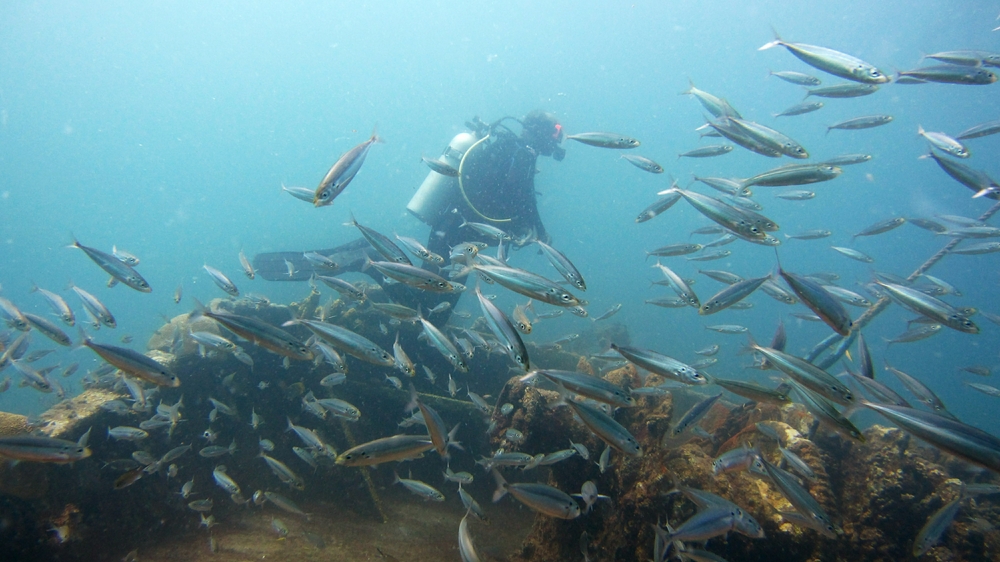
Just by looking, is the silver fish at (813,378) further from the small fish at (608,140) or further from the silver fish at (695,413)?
the small fish at (608,140)

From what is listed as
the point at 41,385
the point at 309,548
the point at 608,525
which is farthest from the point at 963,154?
the point at 41,385

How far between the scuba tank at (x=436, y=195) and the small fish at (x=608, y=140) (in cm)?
566

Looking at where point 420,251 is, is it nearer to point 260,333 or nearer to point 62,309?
point 260,333

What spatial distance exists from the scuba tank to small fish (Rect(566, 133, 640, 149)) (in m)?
5.66

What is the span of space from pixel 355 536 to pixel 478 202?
719 cm

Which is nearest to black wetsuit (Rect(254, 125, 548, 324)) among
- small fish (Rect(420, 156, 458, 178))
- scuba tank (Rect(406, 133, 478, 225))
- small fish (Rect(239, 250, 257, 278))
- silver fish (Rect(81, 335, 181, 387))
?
scuba tank (Rect(406, 133, 478, 225))

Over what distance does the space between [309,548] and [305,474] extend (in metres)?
1.73

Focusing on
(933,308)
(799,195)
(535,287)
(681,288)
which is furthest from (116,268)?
(799,195)

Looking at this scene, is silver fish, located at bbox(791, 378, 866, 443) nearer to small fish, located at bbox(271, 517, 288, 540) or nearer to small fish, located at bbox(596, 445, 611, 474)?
small fish, located at bbox(596, 445, 611, 474)

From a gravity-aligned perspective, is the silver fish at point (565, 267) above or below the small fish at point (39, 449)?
above

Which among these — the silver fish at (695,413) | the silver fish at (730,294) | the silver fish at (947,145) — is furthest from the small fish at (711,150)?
the silver fish at (695,413)

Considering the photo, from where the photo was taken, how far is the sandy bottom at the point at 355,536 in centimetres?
473

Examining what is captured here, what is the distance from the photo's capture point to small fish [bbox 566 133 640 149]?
17.4ft

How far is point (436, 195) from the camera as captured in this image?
11.1m
